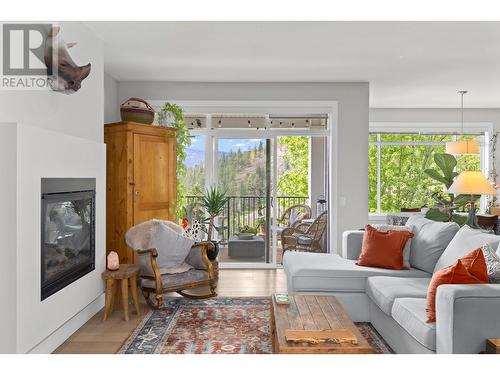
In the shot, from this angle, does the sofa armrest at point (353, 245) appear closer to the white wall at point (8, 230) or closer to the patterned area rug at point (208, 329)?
the patterned area rug at point (208, 329)

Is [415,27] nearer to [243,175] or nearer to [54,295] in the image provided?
[243,175]

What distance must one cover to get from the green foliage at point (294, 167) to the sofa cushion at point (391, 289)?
3.32m

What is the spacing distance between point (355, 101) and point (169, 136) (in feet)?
8.65

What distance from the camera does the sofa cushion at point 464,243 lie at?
132 inches

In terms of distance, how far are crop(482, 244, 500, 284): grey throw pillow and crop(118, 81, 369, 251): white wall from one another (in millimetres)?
3329

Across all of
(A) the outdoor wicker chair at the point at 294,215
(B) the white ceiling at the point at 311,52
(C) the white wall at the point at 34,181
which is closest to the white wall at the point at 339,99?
(B) the white ceiling at the point at 311,52

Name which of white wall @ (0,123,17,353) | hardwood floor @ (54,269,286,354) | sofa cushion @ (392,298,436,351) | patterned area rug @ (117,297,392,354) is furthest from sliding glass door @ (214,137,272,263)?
white wall @ (0,123,17,353)

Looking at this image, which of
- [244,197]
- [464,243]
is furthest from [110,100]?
[464,243]

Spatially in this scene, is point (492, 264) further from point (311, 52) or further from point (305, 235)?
point (305, 235)

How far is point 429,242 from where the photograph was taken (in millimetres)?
4082

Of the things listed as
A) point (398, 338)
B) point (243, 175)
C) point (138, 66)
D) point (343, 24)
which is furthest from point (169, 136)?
point (398, 338)

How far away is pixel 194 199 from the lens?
6469mm

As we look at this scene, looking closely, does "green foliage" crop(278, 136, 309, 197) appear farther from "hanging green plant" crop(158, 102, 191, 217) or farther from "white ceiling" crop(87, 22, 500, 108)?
"hanging green plant" crop(158, 102, 191, 217)

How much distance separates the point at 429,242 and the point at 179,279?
2.40 meters
